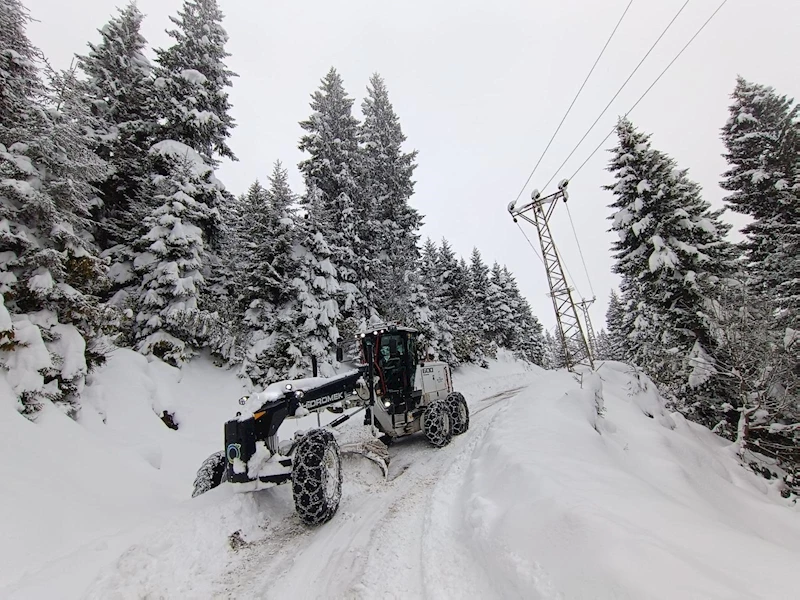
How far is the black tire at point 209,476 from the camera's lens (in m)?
5.89

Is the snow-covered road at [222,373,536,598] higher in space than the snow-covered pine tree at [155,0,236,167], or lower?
lower

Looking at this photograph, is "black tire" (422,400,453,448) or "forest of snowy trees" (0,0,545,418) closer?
"forest of snowy trees" (0,0,545,418)

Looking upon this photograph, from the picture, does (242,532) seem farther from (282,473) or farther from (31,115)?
(31,115)

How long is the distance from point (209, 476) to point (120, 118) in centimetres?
1947

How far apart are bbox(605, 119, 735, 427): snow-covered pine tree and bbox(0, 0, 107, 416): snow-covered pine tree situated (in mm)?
17677

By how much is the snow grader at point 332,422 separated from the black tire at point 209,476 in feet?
0.05

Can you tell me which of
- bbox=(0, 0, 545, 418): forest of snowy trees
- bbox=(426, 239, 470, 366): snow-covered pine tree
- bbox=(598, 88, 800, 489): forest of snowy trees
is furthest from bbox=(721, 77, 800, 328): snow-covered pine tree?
bbox=(426, 239, 470, 366): snow-covered pine tree

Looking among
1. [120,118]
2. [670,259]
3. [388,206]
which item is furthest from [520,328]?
[120,118]

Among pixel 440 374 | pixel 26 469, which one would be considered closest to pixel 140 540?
pixel 26 469

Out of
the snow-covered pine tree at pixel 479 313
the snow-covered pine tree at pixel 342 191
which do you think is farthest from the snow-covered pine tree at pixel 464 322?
the snow-covered pine tree at pixel 342 191

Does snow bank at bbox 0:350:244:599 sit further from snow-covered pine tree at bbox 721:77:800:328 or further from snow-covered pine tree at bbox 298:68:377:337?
snow-covered pine tree at bbox 721:77:800:328

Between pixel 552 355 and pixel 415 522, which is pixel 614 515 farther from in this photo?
pixel 552 355

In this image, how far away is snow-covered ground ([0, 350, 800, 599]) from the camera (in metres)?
3.13

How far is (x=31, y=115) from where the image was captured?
842 centimetres
